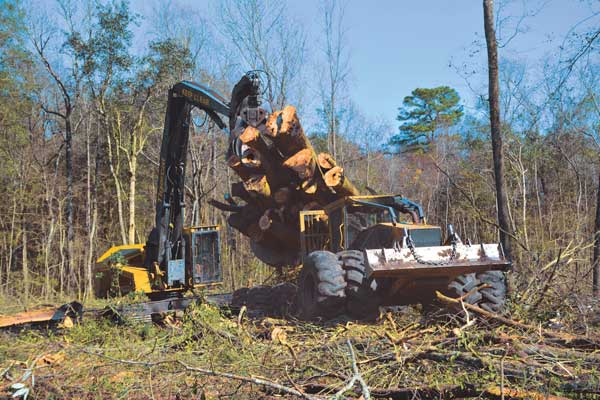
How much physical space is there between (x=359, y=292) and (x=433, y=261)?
1139 mm

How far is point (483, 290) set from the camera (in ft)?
25.5

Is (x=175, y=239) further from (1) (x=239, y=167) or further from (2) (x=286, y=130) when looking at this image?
(2) (x=286, y=130)

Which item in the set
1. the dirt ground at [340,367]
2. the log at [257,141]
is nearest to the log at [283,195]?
the log at [257,141]

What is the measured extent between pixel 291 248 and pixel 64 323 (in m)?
6.07

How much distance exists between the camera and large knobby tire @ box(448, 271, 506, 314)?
7.61 meters

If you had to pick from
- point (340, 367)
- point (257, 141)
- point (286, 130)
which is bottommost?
point (340, 367)

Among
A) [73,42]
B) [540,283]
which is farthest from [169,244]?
[73,42]

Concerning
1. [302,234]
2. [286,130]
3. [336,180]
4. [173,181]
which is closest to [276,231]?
[302,234]

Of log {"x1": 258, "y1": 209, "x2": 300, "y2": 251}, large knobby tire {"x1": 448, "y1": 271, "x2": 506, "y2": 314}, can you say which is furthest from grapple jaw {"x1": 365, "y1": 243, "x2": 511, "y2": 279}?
log {"x1": 258, "y1": 209, "x2": 300, "y2": 251}

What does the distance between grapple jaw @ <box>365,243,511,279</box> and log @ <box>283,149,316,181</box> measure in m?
3.47

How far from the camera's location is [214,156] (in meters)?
25.6

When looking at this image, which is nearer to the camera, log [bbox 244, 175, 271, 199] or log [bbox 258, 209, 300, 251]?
log [bbox 244, 175, 271, 199]

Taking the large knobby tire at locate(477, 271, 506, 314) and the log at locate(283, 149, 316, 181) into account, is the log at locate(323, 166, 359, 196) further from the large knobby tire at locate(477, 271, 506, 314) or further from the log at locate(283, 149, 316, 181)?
the large knobby tire at locate(477, 271, 506, 314)

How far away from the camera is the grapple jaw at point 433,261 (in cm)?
729
